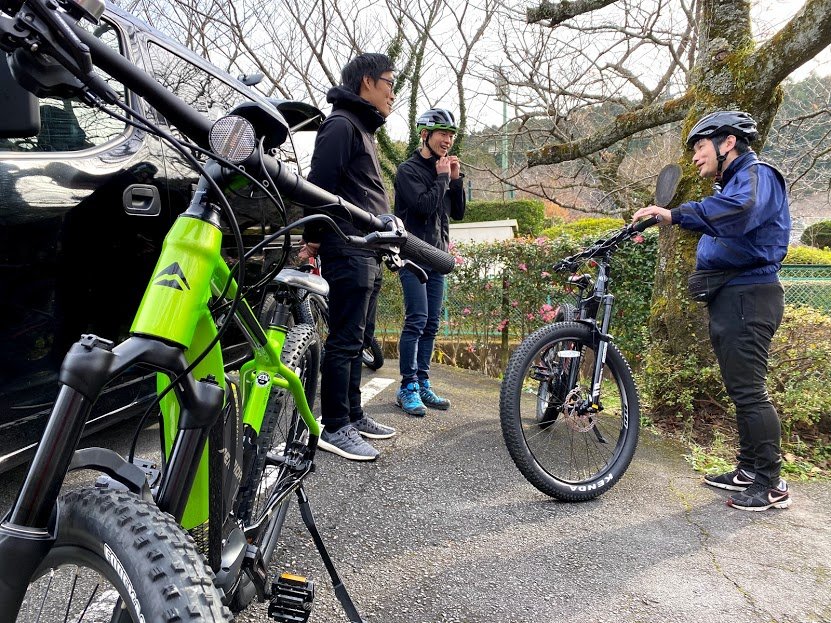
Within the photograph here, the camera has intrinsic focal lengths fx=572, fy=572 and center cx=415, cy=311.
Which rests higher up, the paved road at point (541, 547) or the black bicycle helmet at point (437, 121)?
the black bicycle helmet at point (437, 121)

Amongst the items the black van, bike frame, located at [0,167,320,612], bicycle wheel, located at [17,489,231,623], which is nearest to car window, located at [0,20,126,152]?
the black van

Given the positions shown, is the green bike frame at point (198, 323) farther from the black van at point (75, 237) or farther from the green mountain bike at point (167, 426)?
the black van at point (75, 237)

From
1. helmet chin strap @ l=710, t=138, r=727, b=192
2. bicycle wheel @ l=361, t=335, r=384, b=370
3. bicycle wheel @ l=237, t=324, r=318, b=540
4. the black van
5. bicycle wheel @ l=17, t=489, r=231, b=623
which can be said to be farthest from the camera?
bicycle wheel @ l=361, t=335, r=384, b=370

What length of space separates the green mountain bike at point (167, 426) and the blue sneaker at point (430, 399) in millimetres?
2722

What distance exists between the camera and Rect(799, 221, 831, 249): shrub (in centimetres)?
1848

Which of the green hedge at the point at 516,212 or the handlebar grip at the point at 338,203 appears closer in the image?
the handlebar grip at the point at 338,203

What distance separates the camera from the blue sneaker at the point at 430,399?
4352 mm

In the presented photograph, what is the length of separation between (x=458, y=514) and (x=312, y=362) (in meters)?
1.00

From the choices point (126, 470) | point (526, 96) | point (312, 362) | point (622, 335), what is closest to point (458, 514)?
point (312, 362)

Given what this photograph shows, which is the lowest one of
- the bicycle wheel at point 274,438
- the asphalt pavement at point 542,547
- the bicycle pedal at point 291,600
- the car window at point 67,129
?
the asphalt pavement at point 542,547

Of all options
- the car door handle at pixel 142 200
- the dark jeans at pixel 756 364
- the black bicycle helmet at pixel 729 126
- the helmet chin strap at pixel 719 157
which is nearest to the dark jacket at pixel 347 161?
the car door handle at pixel 142 200

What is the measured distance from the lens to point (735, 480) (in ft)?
10.4

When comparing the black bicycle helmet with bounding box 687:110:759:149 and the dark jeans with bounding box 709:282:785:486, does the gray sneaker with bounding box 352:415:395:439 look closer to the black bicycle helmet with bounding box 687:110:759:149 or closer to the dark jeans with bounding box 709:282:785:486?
the dark jeans with bounding box 709:282:785:486

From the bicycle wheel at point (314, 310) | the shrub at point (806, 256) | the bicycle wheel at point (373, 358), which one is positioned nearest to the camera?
the bicycle wheel at point (314, 310)
